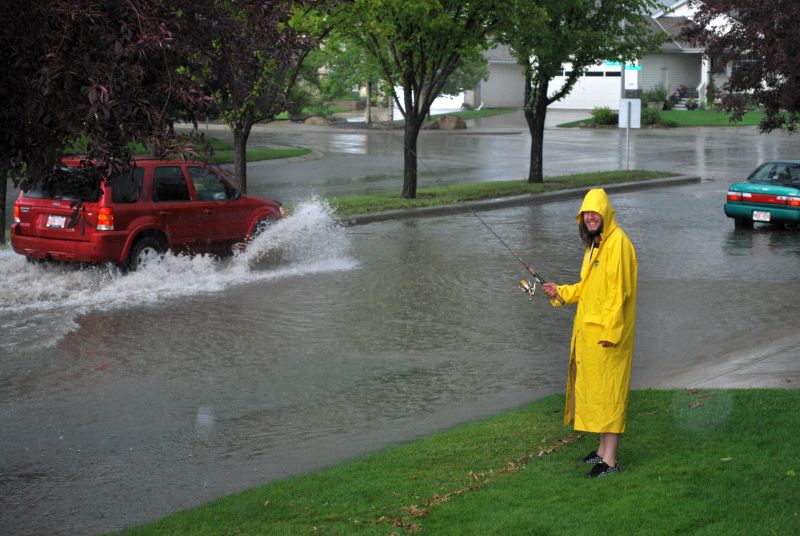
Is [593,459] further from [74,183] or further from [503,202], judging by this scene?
[503,202]

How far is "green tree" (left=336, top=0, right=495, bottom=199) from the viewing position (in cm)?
2100

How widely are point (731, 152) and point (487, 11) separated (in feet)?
68.7

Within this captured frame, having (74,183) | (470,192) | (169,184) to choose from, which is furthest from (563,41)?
(74,183)

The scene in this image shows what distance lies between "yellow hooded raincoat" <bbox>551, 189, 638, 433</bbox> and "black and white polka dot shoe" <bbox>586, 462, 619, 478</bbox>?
0.73 feet

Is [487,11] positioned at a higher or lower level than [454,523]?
higher

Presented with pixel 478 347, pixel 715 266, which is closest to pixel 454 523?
pixel 478 347

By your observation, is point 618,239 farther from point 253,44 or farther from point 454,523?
point 253,44

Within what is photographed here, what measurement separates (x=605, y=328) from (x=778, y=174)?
51.4 feet

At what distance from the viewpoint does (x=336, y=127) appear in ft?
188

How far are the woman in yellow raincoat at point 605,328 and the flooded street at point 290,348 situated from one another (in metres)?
1.89

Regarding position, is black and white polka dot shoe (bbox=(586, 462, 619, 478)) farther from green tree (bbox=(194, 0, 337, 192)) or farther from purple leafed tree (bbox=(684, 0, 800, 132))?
purple leafed tree (bbox=(684, 0, 800, 132))

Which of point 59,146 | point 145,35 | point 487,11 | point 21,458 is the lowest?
point 21,458

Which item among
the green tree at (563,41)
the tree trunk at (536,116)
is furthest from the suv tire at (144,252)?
the tree trunk at (536,116)

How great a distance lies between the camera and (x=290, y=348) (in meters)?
11.1
